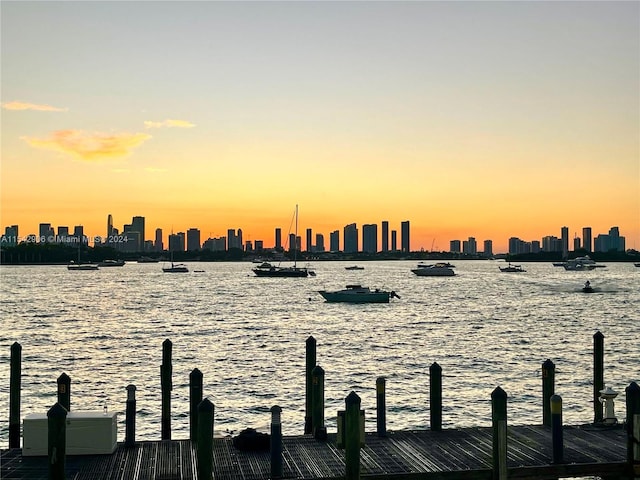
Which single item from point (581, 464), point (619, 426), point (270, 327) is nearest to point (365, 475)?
point (581, 464)

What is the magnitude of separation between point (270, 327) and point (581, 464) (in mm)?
57176

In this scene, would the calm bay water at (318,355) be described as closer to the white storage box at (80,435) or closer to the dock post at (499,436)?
→ the white storage box at (80,435)

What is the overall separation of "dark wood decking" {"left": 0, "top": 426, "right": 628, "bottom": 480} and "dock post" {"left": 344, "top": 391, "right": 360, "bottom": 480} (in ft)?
1.90

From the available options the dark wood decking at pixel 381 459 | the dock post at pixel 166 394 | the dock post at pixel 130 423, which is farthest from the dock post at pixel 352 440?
the dock post at pixel 166 394

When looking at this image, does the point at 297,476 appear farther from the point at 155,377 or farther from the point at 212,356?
the point at 212,356

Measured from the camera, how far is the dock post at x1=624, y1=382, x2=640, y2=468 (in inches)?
657

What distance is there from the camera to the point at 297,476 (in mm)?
16250

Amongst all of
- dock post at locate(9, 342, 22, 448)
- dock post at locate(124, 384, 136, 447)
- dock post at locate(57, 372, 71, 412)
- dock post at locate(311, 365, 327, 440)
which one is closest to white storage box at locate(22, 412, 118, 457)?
dock post at locate(124, 384, 136, 447)

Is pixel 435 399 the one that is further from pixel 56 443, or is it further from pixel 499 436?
pixel 56 443

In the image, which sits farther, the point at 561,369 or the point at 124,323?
the point at 124,323

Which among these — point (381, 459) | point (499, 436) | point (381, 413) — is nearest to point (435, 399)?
point (381, 413)

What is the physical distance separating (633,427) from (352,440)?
6394 millimetres

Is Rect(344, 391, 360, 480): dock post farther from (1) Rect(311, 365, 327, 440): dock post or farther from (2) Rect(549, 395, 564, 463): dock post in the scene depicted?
(2) Rect(549, 395, 564, 463): dock post

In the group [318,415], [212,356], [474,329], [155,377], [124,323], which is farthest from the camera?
[124,323]
